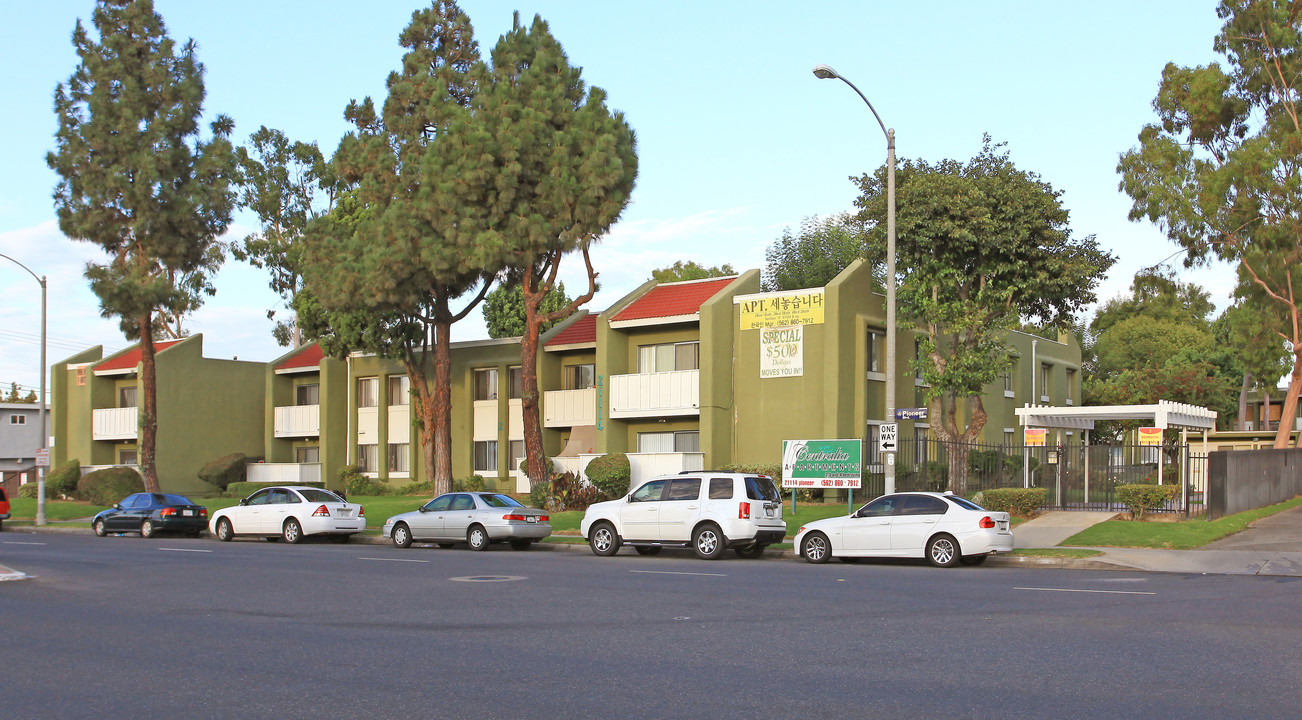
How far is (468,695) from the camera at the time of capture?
26.5ft

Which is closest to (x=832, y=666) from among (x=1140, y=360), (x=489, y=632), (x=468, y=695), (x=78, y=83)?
(x=468, y=695)

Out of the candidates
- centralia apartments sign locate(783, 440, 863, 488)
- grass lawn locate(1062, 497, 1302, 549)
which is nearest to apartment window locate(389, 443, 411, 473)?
centralia apartments sign locate(783, 440, 863, 488)

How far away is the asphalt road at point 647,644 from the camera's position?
7.88m

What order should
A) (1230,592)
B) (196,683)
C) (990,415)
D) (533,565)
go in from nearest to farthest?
(196,683) < (1230,592) < (533,565) < (990,415)

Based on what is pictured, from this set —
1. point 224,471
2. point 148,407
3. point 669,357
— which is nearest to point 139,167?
point 148,407

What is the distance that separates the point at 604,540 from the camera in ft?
74.9

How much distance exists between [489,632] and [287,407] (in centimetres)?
4178

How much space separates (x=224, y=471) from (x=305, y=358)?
602cm

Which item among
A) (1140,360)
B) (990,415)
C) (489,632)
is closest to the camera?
(489,632)

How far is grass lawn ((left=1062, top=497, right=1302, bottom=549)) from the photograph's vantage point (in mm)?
22062

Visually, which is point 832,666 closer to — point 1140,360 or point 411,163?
point 411,163

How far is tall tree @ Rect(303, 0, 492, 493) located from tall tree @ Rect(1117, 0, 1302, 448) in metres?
22.3

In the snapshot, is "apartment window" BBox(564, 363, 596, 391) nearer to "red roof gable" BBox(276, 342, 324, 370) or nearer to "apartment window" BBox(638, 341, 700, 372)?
"apartment window" BBox(638, 341, 700, 372)

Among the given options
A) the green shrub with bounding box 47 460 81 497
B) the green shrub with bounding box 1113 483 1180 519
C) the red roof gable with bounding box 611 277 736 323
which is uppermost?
the red roof gable with bounding box 611 277 736 323
